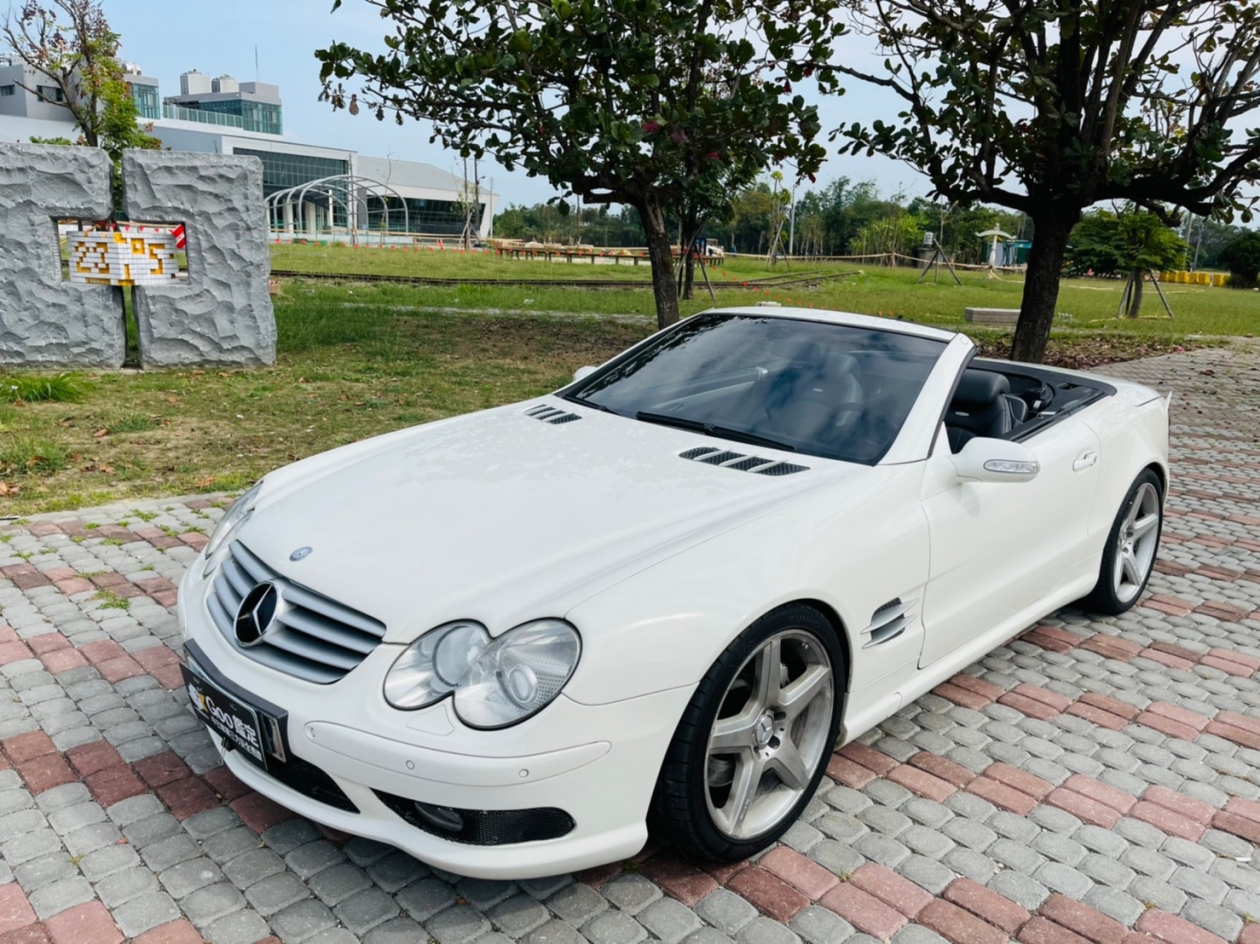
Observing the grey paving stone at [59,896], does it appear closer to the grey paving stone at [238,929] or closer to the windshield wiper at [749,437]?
the grey paving stone at [238,929]

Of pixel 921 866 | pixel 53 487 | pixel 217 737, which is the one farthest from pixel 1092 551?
pixel 53 487

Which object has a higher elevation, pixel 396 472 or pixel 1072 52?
pixel 1072 52

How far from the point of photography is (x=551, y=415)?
4.04 meters

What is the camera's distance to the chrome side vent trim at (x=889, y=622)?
308 centimetres

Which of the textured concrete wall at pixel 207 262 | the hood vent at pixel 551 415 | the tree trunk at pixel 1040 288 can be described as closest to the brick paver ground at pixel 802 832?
the hood vent at pixel 551 415

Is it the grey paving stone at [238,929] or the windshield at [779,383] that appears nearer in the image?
the grey paving stone at [238,929]

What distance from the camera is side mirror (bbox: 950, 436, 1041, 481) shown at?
10.7 feet

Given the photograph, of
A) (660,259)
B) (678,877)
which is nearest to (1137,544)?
(678,877)

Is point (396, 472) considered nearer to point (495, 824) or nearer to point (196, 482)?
point (495, 824)

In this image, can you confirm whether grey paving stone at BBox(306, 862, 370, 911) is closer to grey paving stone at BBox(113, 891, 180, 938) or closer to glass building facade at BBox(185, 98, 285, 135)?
grey paving stone at BBox(113, 891, 180, 938)

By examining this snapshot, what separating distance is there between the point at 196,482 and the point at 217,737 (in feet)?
13.2

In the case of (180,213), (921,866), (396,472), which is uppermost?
(180,213)

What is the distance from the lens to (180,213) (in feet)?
34.4

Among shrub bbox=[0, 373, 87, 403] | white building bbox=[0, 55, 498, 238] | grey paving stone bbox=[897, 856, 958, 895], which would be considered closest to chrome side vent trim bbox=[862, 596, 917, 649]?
grey paving stone bbox=[897, 856, 958, 895]
